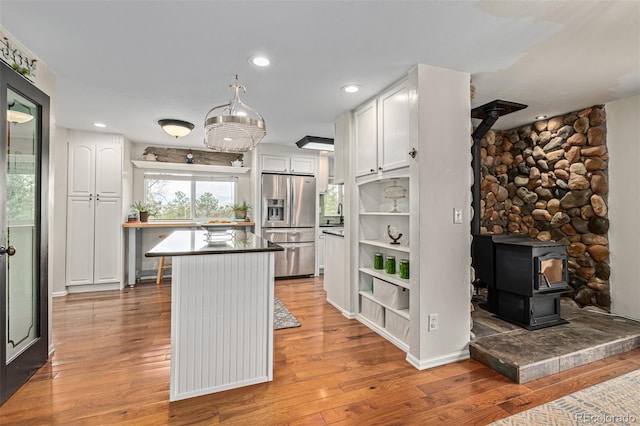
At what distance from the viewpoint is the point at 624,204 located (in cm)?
332

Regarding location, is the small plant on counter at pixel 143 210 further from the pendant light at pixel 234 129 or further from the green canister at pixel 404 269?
the green canister at pixel 404 269

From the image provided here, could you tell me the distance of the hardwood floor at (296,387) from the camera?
6.27ft

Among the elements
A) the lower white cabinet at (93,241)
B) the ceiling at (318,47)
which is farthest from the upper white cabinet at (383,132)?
the lower white cabinet at (93,241)

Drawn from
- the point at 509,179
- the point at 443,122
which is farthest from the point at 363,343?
the point at 509,179

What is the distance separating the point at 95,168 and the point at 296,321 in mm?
3714

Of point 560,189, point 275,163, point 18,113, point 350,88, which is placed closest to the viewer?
point 18,113

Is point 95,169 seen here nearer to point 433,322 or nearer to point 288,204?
point 288,204

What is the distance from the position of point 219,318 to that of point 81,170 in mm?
3902

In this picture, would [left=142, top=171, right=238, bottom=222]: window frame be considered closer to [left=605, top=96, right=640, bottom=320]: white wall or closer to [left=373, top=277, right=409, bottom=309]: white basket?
[left=373, top=277, right=409, bottom=309]: white basket

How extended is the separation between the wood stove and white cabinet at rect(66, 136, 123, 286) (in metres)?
5.04

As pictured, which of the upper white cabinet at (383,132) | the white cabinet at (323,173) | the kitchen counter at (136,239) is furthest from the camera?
the white cabinet at (323,173)

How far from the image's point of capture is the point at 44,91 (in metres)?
2.59

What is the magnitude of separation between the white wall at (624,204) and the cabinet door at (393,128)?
245cm

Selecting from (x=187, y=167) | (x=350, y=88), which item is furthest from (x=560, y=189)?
(x=187, y=167)
